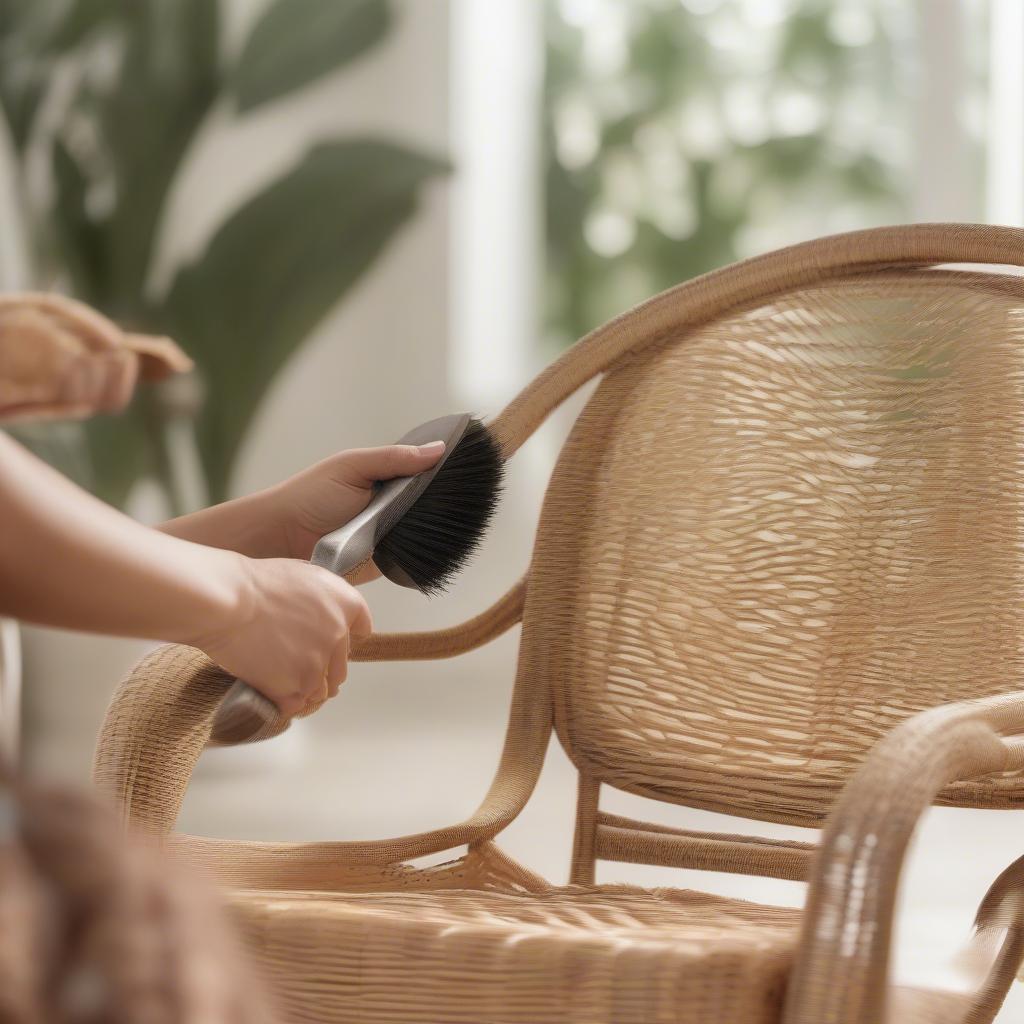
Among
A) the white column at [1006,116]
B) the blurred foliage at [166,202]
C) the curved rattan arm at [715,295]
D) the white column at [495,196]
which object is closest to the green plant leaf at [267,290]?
the blurred foliage at [166,202]

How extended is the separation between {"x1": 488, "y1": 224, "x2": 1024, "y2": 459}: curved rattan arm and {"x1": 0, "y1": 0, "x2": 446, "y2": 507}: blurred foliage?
1276mm

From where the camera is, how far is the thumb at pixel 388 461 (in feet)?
2.61

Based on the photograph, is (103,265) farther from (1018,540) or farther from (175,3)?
(1018,540)

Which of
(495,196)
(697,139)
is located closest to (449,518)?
(495,196)

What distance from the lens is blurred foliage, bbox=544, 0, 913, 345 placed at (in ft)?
8.93

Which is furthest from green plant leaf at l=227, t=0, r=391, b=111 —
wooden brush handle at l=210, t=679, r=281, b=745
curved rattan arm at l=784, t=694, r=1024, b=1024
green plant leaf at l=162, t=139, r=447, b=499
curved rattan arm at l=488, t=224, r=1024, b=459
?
curved rattan arm at l=784, t=694, r=1024, b=1024

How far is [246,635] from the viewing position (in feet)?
1.88

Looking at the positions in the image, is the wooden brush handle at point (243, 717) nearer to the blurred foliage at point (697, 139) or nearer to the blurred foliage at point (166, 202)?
the blurred foliage at point (166, 202)

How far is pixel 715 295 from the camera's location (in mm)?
970

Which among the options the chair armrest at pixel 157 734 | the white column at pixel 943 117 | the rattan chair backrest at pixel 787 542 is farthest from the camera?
the white column at pixel 943 117

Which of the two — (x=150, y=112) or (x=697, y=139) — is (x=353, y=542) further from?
(x=697, y=139)

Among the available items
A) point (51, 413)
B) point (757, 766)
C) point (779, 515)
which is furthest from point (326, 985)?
point (779, 515)

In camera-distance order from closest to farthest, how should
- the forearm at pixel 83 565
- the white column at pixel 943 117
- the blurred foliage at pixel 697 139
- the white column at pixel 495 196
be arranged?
the forearm at pixel 83 565, the white column at pixel 943 117, the white column at pixel 495 196, the blurred foliage at pixel 697 139

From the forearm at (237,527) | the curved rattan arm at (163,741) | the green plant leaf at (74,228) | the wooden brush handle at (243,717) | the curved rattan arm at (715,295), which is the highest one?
the green plant leaf at (74,228)
